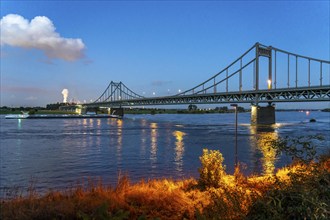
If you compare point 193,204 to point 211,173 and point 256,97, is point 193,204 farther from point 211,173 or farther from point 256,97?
point 256,97

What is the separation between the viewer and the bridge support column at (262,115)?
8800cm

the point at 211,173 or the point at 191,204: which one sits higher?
the point at 211,173

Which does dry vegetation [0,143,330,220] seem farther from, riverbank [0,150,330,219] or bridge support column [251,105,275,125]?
bridge support column [251,105,275,125]

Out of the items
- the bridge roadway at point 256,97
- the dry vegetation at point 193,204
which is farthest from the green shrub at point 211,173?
the bridge roadway at point 256,97

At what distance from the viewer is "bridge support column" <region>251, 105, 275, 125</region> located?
289 ft

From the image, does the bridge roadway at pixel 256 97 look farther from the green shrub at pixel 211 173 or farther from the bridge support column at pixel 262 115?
the green shrub at pixel 211 173

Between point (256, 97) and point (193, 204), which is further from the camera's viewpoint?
point (256, 97)

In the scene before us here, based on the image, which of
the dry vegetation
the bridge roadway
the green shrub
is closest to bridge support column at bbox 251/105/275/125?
the bridge roadway

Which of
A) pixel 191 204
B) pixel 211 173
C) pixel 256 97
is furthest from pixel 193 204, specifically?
pixel 256 97

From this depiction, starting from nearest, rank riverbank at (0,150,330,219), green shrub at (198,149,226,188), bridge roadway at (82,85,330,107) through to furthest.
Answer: riverbank at (0,150,330,219)
green shrub at (198,149,226,188)
bridge roadway at (82,85,330,107)

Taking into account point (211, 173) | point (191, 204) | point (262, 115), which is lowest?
point (191, 204)

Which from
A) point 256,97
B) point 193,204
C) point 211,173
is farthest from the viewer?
point 256,97

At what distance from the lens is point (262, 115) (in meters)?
89.3

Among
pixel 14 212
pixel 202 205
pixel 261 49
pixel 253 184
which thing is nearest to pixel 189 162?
pixel 253 184
